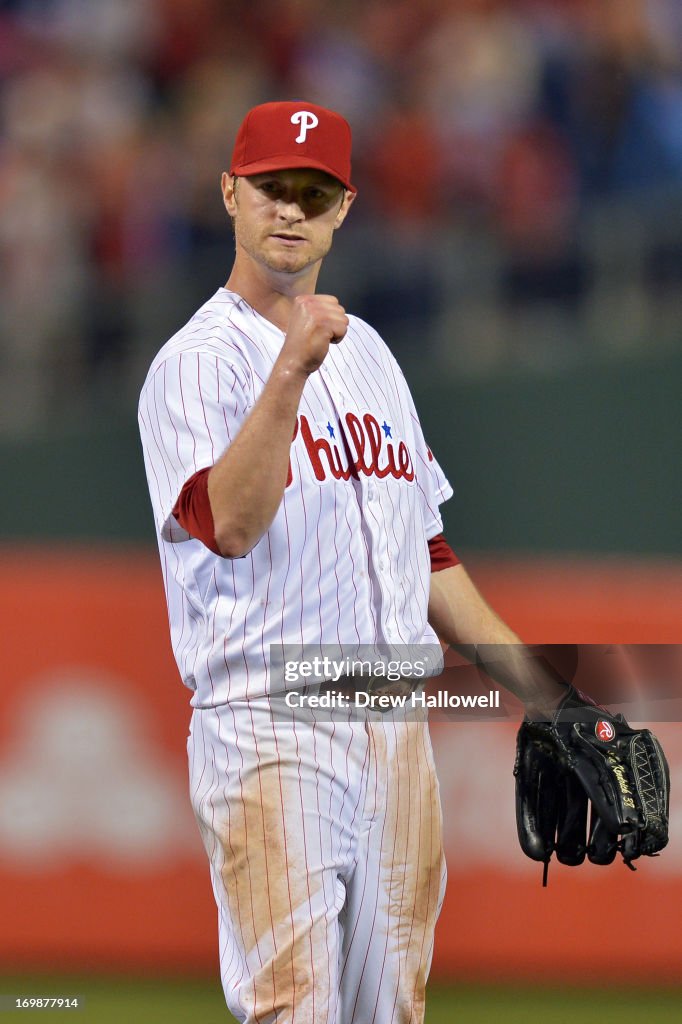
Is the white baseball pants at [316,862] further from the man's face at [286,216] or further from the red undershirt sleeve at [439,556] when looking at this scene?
the man's face at [286,216]

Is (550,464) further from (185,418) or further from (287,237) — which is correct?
(185,418)

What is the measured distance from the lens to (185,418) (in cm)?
230

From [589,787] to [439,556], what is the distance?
1.76 ft

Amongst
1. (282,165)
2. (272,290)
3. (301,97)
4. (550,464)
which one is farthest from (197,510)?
(301,97)

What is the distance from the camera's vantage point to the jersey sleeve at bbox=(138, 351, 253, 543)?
7.48ft

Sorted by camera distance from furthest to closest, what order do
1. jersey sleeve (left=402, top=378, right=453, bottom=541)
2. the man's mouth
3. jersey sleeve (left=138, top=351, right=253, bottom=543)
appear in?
jersey sleeve (left=402, top=378, right=453, bottom=541) → the man's mouth → jersey sleeve (left=138, top=351, right=253, bottom=543)

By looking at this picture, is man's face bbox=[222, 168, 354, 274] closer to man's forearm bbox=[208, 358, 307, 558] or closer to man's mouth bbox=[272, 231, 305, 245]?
man's mouth bbox=[272, 231, 305, 245]

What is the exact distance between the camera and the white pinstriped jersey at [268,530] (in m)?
2.34

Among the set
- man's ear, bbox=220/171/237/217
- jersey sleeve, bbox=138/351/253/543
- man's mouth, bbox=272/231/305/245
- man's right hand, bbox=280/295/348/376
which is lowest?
jersey sleeve, bbox=138/351/253/543

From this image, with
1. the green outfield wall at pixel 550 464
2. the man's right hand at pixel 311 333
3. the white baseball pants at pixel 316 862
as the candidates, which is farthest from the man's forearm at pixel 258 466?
the green outfield wall at pixel 550 464

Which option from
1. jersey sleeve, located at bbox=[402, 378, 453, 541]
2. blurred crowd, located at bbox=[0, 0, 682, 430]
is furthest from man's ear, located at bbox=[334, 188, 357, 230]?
blurred crowd, located at bbox=[0, 0, 682, 430]

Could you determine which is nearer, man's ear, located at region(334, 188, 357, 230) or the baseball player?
the baseball player

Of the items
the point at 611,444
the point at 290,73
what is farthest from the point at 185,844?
the point at 290,73

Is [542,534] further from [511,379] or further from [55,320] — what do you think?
[55,320]
